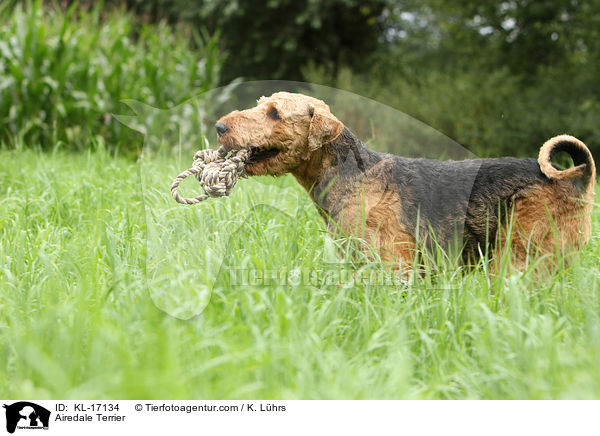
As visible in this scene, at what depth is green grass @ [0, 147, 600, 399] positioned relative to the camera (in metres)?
1.87

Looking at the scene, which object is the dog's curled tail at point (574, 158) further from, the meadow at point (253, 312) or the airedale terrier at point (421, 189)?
the meadow at point (253, 312)

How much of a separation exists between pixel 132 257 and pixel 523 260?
2186 mm

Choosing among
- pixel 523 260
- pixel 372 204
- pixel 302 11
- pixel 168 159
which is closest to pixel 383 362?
pixel 372 204

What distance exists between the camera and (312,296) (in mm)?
2357

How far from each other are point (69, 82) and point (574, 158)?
6.47 meters

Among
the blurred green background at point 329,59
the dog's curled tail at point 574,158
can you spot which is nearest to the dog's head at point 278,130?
the blurred green background at point 329,59

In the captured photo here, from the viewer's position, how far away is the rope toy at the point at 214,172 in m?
2.39

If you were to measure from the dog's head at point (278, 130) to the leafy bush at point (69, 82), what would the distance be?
4.48 metres

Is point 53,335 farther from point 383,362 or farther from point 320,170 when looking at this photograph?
point 320,170

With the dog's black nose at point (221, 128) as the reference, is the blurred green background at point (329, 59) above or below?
above

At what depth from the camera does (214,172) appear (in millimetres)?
2404
